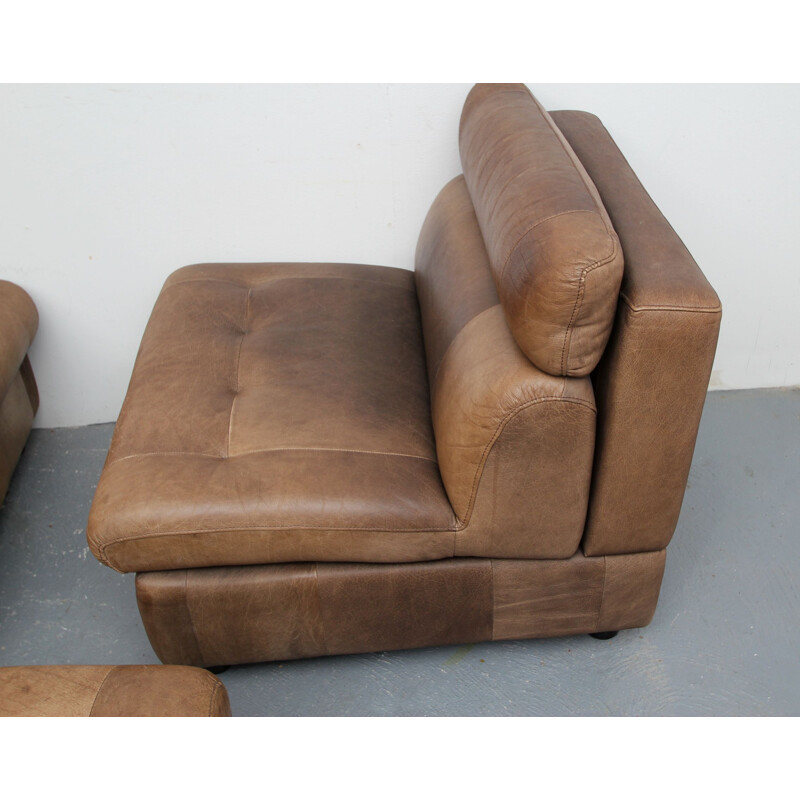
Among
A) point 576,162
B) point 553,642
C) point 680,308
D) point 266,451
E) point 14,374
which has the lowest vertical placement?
point 553,642

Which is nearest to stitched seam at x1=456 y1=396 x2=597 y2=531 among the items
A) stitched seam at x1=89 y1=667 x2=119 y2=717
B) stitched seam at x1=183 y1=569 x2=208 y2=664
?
stitched seam at x1=183 y1=569 x2=208 y2=664

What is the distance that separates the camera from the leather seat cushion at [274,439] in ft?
4.91

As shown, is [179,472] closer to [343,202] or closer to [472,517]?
[472,517]

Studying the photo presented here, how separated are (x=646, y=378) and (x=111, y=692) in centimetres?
92

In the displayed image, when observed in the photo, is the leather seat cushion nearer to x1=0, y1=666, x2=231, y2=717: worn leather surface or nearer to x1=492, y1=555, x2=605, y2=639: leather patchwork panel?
x1=492, y1=555, x2=605, y2=639: leather patchwork panel

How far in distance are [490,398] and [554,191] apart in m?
0.35

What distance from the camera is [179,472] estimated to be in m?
1.54

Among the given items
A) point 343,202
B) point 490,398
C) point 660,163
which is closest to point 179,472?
point 490,398

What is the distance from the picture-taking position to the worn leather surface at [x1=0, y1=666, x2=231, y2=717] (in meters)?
1.14

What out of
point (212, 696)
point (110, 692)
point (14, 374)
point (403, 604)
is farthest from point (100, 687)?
point (14, 374)

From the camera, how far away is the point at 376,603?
1590mm

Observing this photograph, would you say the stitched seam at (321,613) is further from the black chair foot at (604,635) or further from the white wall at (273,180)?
the white wall at (273,180)

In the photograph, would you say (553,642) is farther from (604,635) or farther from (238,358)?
(238,358)

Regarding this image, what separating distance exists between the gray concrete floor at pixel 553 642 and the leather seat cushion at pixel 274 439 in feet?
0.99
